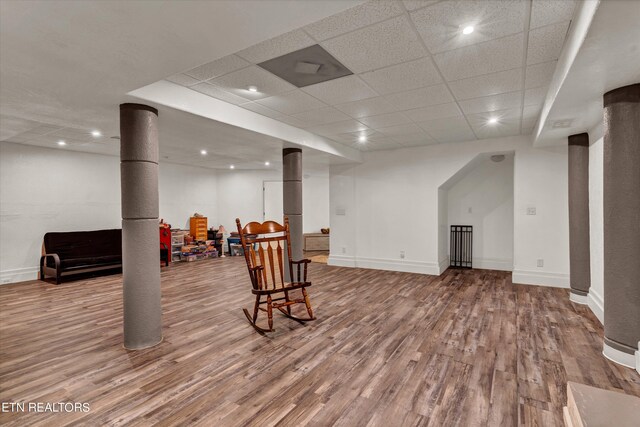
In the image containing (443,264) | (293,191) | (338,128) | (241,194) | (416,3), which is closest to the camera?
(416,3)


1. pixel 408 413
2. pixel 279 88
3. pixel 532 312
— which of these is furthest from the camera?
pixel 532 312

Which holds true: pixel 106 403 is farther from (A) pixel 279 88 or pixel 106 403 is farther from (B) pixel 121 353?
(A) pixel 279 88

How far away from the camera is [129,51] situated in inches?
88.4

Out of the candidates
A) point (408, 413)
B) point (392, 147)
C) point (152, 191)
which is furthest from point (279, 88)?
point (392, 147)

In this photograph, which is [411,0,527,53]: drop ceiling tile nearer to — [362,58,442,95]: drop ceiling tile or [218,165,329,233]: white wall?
[362,58,442,95]: drop ceiling tile

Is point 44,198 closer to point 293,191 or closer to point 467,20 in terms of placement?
point 293,191

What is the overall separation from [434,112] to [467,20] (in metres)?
2.16

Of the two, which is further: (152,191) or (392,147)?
(392,147)

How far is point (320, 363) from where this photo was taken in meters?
2.78

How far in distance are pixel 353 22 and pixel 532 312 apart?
405 centimetres

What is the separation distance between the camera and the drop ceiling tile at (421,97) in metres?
3.52

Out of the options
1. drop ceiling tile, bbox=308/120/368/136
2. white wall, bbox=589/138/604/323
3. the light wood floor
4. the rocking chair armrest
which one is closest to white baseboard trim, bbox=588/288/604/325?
white wall, bbox=589/138/604/323

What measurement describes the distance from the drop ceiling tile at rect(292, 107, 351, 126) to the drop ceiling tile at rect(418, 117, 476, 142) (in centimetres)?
133

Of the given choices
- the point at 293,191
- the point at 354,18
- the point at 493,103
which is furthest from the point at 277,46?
the point at 293,191
